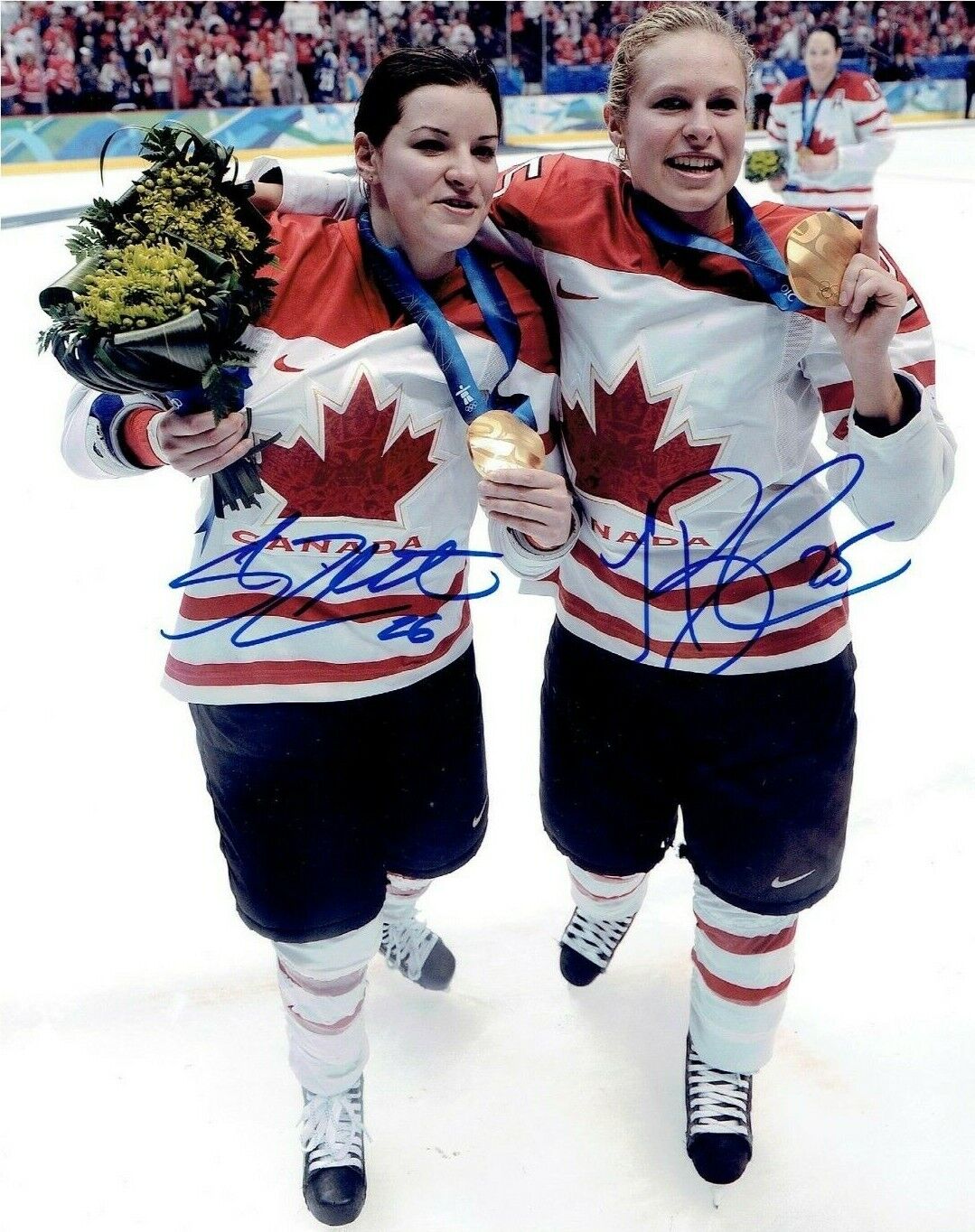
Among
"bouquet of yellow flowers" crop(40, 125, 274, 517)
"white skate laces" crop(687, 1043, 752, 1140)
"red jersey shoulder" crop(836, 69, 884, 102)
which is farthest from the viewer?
"red jersey shoulder" crop(836, 69, 884, 102)

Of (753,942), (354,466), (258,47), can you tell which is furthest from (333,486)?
(258,47)

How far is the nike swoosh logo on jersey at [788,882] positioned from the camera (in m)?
1.38

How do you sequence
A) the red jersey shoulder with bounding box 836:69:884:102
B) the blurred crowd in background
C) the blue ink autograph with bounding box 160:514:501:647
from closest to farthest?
the blue ink autograph with bounding box 160:514:501:647, the red jersey shoulder with bounding box 836:69:884:102, the blurred crowd in background

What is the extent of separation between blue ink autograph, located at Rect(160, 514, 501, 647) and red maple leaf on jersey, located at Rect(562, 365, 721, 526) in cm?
17

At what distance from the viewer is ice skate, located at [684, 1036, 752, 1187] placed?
4.79 ft

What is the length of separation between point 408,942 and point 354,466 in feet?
2.95

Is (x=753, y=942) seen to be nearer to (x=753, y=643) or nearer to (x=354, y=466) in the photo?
(x=753, y=643)

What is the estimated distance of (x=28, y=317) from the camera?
593 cm

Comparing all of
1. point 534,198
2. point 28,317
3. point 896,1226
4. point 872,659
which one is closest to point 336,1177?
point 896,1226

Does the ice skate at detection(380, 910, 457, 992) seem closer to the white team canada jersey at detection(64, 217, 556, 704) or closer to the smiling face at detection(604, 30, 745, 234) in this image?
the white team canada jersey at detection(64, 217, 556, 704)

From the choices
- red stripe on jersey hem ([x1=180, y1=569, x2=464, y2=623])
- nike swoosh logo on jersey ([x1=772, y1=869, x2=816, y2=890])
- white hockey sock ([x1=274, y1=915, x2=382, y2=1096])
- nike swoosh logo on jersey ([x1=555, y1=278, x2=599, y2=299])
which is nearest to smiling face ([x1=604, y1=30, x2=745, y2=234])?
nike swoosh logo on jersey ([x1=555, y1=278, x2=599, y2=299])

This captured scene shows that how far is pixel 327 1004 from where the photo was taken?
1422 millimetres

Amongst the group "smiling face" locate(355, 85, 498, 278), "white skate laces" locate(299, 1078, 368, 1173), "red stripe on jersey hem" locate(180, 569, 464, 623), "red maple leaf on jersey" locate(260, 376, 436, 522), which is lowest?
"white skate laces" locate(299, 1078, 368, 1173)

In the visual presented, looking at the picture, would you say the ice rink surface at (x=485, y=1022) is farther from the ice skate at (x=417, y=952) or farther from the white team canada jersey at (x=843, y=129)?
the white team canada jersey at (x=843, y=129)
